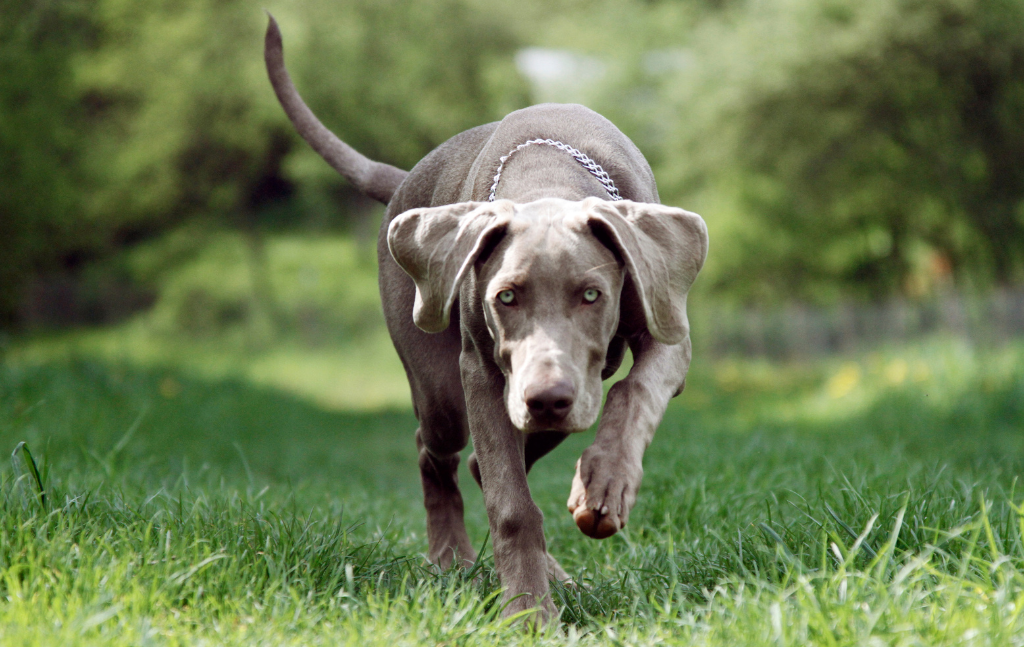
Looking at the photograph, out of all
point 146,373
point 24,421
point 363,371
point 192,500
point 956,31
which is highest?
point 956,31

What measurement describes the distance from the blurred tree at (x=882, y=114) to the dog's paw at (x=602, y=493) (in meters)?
10.3

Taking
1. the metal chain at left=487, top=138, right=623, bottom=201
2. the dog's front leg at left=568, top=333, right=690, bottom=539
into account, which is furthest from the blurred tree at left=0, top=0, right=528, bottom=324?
the dog's front leg at left=568, top=333, right=690, bottom=539

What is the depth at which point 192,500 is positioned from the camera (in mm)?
3172

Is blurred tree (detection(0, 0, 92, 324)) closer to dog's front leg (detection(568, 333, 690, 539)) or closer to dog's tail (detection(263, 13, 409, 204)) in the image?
dog's tail (detection(263, 13, 409, 204))

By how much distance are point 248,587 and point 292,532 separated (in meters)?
0.39

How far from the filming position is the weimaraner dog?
7.77 ft

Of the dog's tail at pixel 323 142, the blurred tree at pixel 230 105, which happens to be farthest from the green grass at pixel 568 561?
the blurred tree at pixel 230 105

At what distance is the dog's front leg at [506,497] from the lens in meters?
2.54

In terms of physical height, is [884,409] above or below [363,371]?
above

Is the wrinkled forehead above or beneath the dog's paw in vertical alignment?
above

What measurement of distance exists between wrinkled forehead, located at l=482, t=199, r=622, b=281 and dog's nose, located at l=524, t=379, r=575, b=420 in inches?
12.6

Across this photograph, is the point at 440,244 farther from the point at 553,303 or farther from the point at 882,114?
the point at 882,114

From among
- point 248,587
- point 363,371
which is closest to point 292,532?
point 248,587

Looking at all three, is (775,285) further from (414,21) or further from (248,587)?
(248,587)
